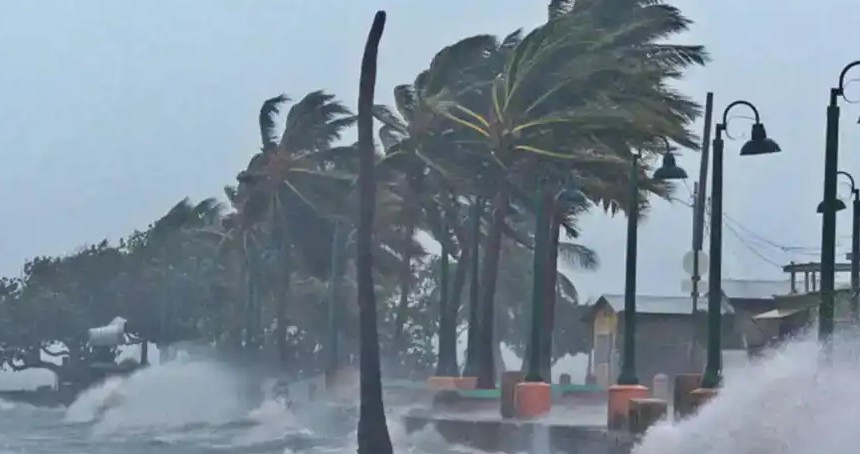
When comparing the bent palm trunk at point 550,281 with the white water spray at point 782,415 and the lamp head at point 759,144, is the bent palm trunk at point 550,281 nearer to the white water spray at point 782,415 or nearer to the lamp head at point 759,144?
the white water spray at point 782,415

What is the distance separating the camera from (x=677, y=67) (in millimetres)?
40219

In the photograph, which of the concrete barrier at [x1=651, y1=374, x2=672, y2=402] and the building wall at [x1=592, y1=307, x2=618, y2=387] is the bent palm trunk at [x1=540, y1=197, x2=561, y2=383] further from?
the building wall at [x1=592, y1=307, x2=618, y2=387]

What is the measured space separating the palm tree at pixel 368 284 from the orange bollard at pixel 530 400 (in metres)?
3.86

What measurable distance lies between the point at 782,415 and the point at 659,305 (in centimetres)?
3263

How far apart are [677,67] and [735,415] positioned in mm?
20575

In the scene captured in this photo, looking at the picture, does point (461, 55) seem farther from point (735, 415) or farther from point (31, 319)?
point (31, 319)

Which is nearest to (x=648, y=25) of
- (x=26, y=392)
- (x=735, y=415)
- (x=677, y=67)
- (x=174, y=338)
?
(x=677, y=67)

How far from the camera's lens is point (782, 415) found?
→ 19.3m

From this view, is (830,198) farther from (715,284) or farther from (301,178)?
(301,178)

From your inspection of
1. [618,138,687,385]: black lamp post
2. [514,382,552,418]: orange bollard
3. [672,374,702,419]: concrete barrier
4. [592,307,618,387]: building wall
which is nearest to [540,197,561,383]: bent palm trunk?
[514,382,552,418]: orange bollard

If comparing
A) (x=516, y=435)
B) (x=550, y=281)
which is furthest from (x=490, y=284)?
(x=516, y=435)

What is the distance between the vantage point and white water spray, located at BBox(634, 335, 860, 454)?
58.4 feet

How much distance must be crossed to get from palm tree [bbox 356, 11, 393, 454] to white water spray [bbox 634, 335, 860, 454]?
5.45 m

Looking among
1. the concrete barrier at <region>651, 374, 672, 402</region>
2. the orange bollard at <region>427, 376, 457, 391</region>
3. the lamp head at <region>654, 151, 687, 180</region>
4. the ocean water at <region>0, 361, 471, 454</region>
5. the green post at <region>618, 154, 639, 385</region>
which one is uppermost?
the lamp head at <region>654, 151, 687, 180</region>
